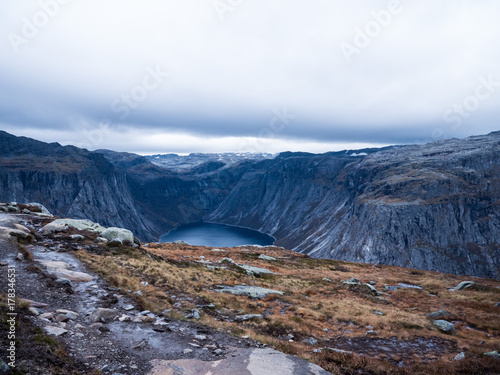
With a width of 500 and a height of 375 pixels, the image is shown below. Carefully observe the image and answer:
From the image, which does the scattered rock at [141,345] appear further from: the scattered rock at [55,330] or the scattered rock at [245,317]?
the scattered rock at [245,317]

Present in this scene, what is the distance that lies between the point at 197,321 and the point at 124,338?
426cm

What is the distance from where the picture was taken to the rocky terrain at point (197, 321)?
31.6ft

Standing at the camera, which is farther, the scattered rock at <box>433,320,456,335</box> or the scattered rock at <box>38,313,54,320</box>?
the scattered rock at <box>433,320,456,335</box>

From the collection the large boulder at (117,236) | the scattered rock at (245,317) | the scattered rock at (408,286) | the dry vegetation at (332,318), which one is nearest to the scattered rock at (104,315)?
the dry vegetation at (332,318)

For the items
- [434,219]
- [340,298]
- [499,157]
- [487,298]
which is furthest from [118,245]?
[499,157]

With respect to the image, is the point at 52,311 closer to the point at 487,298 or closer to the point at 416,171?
the point at 487,298

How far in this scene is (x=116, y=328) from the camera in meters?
11.7

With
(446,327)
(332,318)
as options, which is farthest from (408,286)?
(332,318)

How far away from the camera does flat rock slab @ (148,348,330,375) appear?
9.26 m

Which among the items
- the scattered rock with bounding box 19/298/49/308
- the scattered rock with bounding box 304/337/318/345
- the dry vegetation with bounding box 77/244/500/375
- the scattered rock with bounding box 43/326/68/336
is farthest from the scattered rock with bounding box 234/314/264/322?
the scattered rock with bounding box 19/298/49/308

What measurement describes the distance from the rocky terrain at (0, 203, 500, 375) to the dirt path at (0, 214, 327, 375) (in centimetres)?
5

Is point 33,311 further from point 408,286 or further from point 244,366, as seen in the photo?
point 408,286

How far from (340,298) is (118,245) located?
2558cm

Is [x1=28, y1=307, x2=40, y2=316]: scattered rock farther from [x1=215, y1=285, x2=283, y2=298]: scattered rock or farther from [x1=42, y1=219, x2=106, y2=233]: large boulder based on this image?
[x1=42, y1=219, x2=106, y2=233]: large boulder
